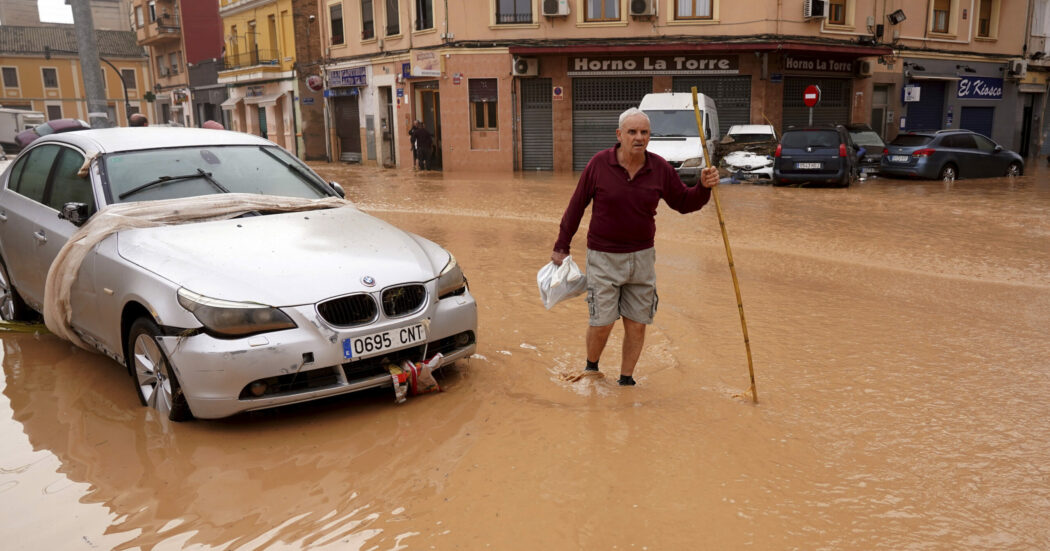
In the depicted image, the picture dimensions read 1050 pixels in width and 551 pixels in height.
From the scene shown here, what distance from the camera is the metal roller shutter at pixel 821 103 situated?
24.8 meters

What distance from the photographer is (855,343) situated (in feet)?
19.2

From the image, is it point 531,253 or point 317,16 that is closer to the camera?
point 531,253

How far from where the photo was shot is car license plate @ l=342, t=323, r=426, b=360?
4.02 metres

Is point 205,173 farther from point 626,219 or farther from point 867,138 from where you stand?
point 867,138

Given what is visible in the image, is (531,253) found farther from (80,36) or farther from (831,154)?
(831,154)

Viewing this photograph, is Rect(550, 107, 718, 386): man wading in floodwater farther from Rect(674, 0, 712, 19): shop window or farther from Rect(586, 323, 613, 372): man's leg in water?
Rect(674, 0, 712, 19): shop window

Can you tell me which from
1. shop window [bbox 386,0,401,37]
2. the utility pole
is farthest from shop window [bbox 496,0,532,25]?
the utility pole

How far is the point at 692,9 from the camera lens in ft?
77.9

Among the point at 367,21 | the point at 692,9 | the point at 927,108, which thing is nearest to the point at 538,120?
the point at 692,9

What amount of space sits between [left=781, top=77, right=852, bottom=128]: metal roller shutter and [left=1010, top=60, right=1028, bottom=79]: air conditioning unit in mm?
8406

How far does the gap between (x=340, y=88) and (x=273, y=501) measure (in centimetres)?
2970

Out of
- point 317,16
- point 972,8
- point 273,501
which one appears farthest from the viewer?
point 317,16

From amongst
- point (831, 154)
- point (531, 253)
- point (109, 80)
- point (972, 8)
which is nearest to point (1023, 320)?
point (531, 253)

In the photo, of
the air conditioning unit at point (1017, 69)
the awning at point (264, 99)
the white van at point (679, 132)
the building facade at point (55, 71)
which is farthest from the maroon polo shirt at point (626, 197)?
the building facade at point (55, 71)
